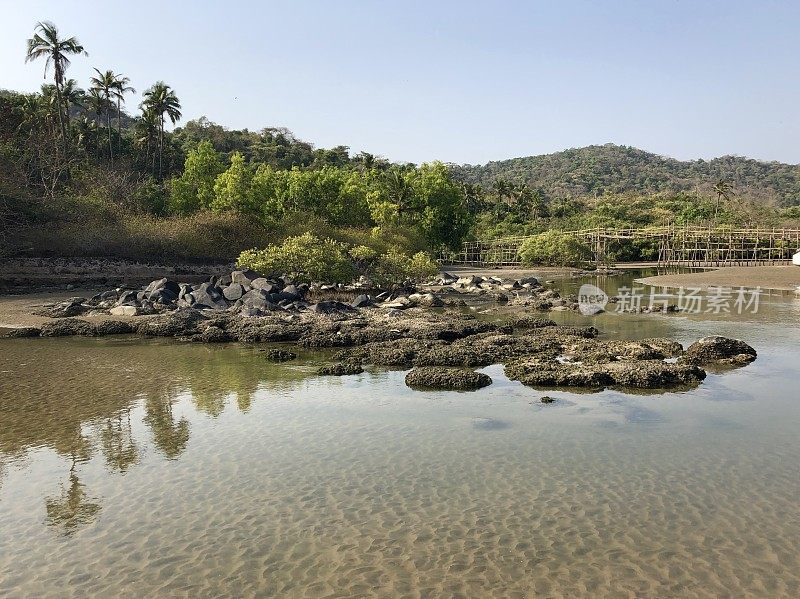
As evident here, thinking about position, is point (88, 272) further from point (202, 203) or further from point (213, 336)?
point (213, 336)

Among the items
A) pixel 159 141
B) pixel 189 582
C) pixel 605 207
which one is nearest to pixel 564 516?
pixel 189 582

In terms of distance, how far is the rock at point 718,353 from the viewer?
16625mm

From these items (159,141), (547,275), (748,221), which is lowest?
(547,275)

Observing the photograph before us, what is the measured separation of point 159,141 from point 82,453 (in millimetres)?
63580

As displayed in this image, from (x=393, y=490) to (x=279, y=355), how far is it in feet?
33.1

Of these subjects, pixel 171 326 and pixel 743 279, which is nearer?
pixel 171 326

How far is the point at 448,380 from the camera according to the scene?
47.6ft

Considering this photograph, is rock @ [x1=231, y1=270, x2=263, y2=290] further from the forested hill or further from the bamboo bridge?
the forested hill

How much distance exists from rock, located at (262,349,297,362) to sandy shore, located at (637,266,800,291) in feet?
101

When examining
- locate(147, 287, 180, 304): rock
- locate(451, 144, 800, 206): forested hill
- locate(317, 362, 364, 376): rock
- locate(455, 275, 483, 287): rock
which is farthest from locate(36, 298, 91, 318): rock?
locate(451, 144, 800, 206): forested hill

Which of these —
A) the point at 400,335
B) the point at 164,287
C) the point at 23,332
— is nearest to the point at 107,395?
the point at 400,335

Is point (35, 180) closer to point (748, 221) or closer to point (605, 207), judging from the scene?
point (605, 207)

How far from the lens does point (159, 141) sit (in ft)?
221

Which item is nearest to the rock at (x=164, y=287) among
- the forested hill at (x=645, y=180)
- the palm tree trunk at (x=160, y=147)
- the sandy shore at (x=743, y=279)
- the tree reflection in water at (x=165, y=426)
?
the tree reflection in water at (x=165, y=426)
